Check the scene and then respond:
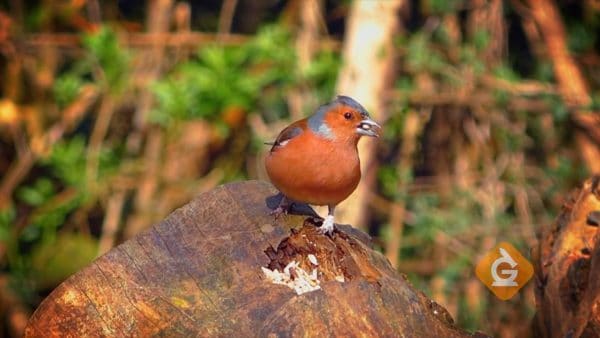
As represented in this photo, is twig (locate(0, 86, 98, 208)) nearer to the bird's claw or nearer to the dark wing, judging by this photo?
the dark wing

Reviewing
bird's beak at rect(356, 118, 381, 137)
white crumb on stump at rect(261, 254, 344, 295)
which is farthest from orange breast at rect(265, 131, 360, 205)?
white crumb on stump at rect(261, 254, 344, 295)

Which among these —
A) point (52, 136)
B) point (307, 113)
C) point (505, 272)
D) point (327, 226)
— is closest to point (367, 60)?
point (307, 113)

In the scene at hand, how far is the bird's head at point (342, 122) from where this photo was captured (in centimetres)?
415

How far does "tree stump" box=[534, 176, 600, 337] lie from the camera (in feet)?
13.5

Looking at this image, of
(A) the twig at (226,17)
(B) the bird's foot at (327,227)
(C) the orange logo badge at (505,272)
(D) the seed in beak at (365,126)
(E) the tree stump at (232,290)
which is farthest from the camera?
(A) the twig at (226,17)

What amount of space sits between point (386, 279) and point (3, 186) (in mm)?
5203

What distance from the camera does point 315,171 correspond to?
13.1 feet

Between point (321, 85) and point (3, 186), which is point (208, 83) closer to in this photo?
point (321, 85)

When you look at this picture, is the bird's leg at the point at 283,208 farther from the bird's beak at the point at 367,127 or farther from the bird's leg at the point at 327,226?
the bird's beak at the point at 367,127

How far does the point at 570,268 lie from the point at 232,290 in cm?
151

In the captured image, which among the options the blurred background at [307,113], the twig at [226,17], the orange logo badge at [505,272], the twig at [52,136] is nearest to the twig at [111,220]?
the blurred background at [307,113]

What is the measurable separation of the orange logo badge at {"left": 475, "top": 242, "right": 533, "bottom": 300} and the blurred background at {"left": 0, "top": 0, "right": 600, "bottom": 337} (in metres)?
3.01

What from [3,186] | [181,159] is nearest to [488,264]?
[181,159]

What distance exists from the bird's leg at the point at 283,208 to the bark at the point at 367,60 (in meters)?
3.41
